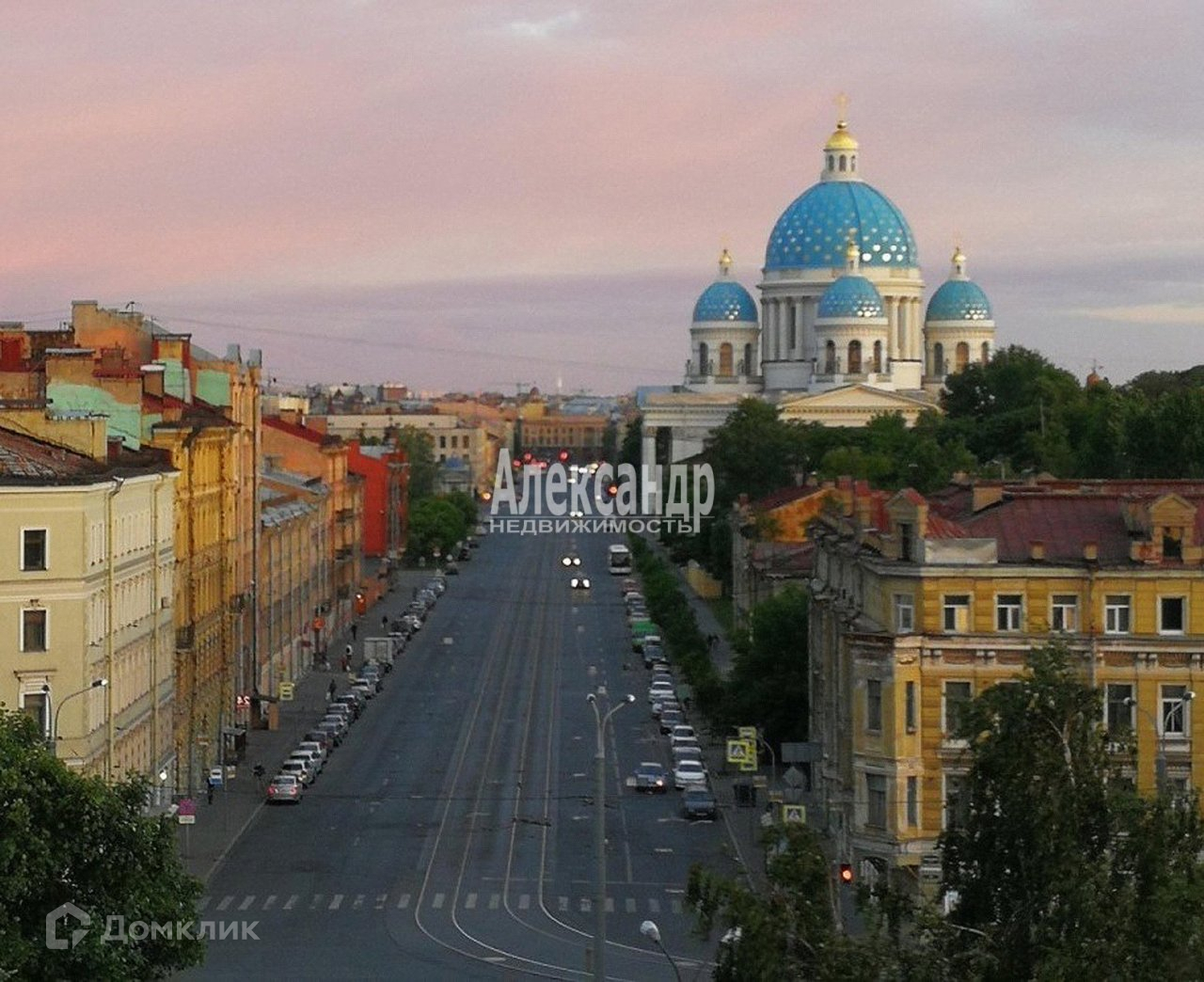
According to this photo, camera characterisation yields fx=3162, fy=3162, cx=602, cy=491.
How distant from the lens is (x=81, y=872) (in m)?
33.0

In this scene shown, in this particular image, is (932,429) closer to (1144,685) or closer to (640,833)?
(640,833)

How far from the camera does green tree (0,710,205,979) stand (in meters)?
32.0

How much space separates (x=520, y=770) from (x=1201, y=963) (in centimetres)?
4364

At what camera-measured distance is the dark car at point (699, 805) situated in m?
63.3

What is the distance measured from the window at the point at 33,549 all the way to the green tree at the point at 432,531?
109409 mm

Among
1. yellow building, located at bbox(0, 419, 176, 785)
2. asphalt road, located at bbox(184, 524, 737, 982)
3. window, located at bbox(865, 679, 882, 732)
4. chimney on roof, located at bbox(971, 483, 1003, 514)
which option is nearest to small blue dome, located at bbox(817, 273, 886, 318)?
asphalt road, located at bbox(184, 524, 737, 982)

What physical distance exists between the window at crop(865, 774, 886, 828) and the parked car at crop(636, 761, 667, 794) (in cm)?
1908

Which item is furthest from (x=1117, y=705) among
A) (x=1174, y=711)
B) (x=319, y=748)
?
(x=319, y=748)

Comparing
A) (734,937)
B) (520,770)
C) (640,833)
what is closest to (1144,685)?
(640,833)

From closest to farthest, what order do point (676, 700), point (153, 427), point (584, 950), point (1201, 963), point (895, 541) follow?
point (1201, 963) < point (584, 950) < point (895, 541) < point (153, 427) < point (676, 700)

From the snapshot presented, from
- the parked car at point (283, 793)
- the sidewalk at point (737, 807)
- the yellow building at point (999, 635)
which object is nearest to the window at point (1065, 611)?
the yellow building at point (999, 635)

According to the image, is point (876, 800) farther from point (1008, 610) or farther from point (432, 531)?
point (432, 531)

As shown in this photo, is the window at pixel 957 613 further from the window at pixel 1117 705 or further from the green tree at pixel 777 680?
the green tree at pixel 777 680

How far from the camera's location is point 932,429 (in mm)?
153875
